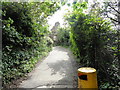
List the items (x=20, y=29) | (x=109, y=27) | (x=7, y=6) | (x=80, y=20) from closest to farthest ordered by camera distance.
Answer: (x=109, y=27) → (x=7, y=6) → (x=20, y=29) → (x=80, y=20)

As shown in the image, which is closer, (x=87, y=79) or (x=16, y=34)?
(x=87, y=79)

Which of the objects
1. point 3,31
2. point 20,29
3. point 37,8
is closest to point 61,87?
point 3,31

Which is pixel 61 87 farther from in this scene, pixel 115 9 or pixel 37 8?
pixel 37 8

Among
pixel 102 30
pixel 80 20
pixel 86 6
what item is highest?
pixel 86 6

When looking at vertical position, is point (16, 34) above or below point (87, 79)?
above

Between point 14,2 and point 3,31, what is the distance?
1.37 meters

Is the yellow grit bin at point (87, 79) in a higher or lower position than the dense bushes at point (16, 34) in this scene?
lower

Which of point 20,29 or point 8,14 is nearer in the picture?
point 8,14

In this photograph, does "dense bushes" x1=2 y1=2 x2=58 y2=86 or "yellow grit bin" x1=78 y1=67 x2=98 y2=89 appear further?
"dense bushes" x1=2 y1=2 x2=58 y2=86

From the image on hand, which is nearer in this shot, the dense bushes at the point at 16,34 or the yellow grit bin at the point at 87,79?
the yellow grit bin at the point at 87,79

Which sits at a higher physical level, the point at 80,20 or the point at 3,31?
the point at 80,20

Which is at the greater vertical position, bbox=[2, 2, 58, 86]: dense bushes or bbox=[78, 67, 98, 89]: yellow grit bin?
bbox=[2, 2, 58, 86]: dense bushes

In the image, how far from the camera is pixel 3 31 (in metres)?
3.00

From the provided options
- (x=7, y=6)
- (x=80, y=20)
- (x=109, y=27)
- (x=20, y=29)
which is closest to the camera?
(x=109, y=27)
